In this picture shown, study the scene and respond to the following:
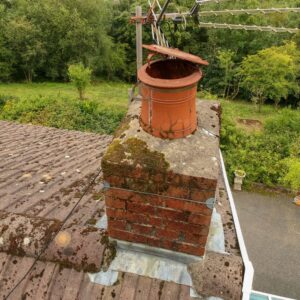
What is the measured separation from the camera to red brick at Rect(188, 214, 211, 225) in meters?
2.08

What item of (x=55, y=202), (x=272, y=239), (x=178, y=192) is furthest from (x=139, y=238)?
(x=272, y=239)

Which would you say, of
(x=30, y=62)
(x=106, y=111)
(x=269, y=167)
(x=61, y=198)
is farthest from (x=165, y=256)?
(x=30, y=62)

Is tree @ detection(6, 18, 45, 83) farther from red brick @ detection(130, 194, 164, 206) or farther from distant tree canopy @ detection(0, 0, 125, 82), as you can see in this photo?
red brick @ detection(130, 194, 164, 206)

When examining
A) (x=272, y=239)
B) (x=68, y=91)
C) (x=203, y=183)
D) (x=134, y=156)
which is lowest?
(x=272, y=239)

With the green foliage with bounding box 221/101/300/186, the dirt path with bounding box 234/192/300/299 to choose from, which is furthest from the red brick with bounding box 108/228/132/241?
the green foliage with bounding box 221/101/300/186

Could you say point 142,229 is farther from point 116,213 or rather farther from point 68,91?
point 68,91

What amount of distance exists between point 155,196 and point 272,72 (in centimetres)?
2068

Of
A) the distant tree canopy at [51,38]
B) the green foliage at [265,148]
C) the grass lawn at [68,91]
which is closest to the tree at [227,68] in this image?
the grass lawn at [68,91]

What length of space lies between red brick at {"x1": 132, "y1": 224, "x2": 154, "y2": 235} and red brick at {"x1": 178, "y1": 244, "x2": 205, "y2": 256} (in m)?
0.24

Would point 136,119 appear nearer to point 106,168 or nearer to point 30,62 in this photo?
point 106,168

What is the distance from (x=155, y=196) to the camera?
2.09 metres

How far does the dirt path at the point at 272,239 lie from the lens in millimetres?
8906

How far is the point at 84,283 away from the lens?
7.57 ft

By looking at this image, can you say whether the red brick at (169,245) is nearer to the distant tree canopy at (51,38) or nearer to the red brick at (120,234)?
the red brick at (120,234)
